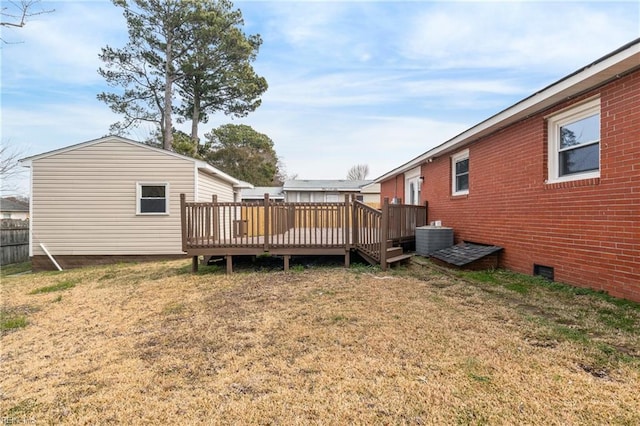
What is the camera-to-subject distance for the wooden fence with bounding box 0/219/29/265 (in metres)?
12.9

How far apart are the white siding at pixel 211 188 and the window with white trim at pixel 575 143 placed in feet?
31.7

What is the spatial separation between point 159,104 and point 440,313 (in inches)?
820

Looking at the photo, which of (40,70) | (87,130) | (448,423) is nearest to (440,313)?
(448,423)

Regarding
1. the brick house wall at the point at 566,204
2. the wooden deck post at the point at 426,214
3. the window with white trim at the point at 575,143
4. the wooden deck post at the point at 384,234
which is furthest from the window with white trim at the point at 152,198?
the window with white trim at the point at 575,143

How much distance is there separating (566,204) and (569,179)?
41 centimetres

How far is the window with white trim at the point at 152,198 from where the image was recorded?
10633 millimetres

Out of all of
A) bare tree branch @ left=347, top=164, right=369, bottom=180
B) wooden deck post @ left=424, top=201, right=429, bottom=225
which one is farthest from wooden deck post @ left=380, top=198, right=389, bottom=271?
bare tree branch @ left=347, top=164, right=369, bottom=180

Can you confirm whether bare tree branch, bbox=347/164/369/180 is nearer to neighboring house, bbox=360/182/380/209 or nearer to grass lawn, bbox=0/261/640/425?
neighboring house, bbox=360/182/380/209

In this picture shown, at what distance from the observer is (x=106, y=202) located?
34.6 ft

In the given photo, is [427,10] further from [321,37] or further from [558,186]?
[558,186]

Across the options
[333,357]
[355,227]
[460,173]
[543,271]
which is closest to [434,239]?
[460,173]

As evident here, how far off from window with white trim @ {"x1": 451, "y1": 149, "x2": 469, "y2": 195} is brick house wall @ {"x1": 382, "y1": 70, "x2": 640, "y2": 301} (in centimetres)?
41

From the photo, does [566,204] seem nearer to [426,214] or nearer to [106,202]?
[426,214]

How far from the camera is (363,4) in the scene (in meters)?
8.65
